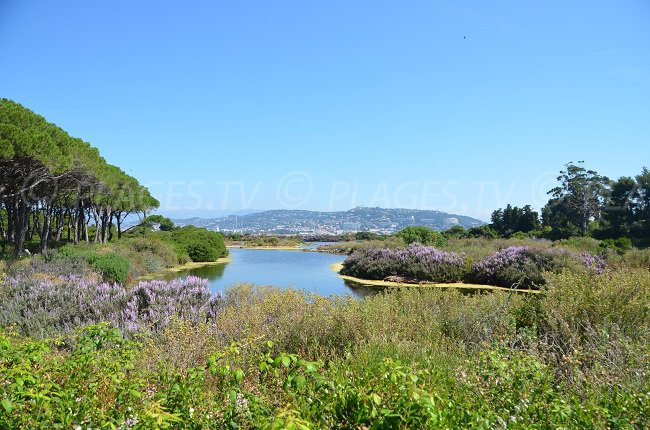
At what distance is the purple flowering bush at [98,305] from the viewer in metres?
6.36

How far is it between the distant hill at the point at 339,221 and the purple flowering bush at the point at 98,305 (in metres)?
64.0

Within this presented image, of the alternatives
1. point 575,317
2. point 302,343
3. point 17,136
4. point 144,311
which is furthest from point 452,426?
point 17,136

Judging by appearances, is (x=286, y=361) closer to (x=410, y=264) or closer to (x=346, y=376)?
(x=346, y=376)

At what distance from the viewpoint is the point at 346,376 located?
2.98 m

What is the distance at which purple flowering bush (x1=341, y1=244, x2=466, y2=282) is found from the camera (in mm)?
18203

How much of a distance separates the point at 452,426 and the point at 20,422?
2.22 m

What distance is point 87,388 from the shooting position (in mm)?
2705

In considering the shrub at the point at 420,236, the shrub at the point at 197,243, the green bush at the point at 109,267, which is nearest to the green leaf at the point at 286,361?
the green bush at the point at 109,267

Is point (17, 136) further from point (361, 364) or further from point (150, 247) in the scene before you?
point (361, 364)

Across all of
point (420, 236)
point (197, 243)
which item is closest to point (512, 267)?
point (420, 236)

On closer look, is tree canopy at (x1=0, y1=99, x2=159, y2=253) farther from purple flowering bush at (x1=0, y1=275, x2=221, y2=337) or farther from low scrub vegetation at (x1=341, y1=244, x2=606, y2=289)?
low scrub vegetation at (x1=341, y1=244, x2=606, y2=289)

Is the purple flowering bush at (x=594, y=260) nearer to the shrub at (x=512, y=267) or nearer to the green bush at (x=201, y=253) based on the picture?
the shrub at (x=512, y=267)

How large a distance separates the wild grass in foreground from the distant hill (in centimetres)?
6537

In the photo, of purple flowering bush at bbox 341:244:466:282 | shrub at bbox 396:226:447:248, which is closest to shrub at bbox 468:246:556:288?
purple flowering bush at bbox 341:244:466:282
